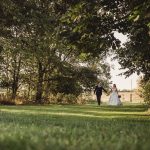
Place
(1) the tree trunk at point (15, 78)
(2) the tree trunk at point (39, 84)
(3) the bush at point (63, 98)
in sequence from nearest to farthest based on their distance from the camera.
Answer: (1) the tree trunk at point (15, 78), (2) the tree trunk at point (39, 84), (3) the bush at point (63, 98)

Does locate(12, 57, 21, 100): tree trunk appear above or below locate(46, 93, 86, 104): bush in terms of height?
above

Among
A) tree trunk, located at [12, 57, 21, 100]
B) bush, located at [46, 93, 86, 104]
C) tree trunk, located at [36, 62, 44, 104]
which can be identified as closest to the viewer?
tree trunk, located at [12, 57, 21, 100]

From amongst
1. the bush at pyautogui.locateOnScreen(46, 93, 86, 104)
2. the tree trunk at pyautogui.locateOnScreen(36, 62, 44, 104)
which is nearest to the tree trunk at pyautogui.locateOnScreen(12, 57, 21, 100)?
the tree trunk at pyautogui.locateOnScreen(36, 62, 44, 104)

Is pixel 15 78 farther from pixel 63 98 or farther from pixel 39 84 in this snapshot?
pixel 63 98

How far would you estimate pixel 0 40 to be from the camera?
32.0 m

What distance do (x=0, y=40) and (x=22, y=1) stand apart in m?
7.83

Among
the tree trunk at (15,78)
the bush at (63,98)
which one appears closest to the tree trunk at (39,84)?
the bush at (63,98)

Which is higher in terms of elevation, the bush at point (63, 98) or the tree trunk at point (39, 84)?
the tree trunk at point (39, 84)

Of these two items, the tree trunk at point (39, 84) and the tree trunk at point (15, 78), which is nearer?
the tree trunk at point (15, 78)

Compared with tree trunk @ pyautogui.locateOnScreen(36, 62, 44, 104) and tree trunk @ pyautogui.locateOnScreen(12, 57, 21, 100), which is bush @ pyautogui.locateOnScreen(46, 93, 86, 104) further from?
tree trunk @ pyautogui.locateOnScreen(12, 57, 21, 100)

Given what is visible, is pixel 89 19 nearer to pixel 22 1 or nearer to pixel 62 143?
pixel 22 1

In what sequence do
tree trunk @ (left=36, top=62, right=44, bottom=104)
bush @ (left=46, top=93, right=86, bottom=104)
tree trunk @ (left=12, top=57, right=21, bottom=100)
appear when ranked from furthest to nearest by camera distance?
bush @ (left=46, top=93, right=86, bottom=104) → tree trunk @ (left=36, top=62, right=44, bottom=104) → tree trunk @ (left=12, top=57, right=21, bottom=100)

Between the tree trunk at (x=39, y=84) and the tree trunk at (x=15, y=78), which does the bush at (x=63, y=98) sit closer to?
the tree trunk at (x=39, y=84)

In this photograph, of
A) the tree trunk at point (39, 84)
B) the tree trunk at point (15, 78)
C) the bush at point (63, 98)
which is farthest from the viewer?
the bush at point (63, 98)
